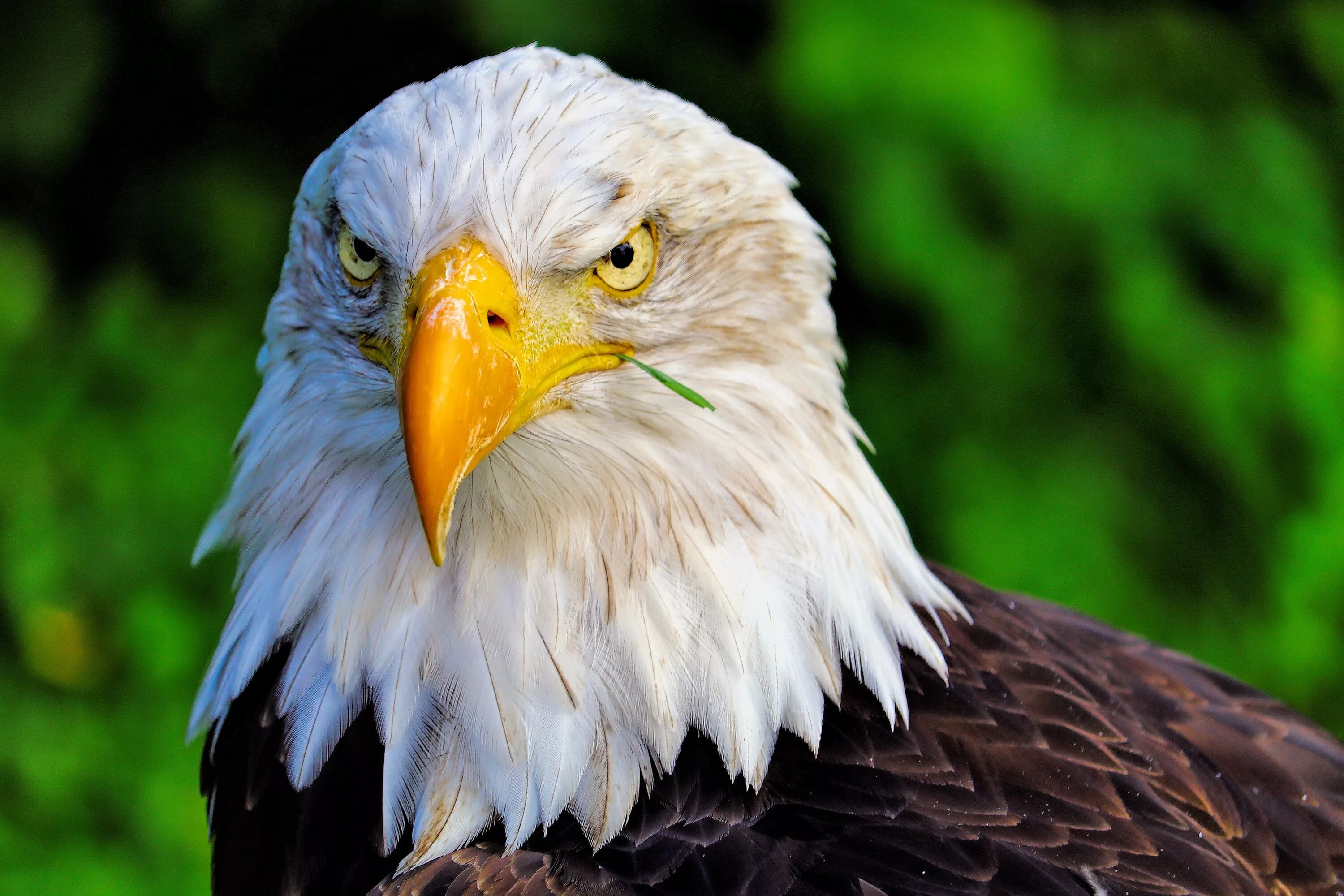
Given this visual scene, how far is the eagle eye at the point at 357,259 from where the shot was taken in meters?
1.55

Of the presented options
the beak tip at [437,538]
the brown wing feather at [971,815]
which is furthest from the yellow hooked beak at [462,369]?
the brown wing feather at [971,815]

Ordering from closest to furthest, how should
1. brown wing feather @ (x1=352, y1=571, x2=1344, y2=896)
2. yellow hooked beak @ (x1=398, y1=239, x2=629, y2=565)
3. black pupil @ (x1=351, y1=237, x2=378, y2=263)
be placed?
yellow hooked beak @ (x1=398, y1=239, x2=629, y2=565) → brown wing feather @ (x1=352, y1=571, x2=1344, y2=896) → black pupil @ (x1=351, y1=237, x2=378, y2=263)

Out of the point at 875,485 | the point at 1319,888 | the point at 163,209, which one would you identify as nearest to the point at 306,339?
the point at 875,485

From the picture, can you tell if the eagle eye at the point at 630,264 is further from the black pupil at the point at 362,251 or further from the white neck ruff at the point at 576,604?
the black pupil at the point at 362,251

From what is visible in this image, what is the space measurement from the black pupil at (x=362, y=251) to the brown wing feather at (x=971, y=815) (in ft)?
2.22

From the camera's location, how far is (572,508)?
159cm

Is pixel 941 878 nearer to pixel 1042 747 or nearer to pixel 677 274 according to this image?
pixel 1042 747

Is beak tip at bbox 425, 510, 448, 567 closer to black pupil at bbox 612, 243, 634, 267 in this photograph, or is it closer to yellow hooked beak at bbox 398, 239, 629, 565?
yellow hooked beak at bbox 398, 239, 629, 565

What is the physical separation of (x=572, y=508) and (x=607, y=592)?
0.11 metres

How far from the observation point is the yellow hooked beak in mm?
1313

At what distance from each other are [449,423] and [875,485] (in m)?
0.67

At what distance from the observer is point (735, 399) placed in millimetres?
1640

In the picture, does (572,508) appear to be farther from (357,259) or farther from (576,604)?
(357,259)

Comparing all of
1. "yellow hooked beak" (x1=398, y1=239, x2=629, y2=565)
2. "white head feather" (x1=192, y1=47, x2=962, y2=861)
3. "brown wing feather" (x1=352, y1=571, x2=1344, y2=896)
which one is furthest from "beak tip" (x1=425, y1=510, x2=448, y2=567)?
"brown wing feather" (x1=352, y1=571, x2=1344, y2=896)
